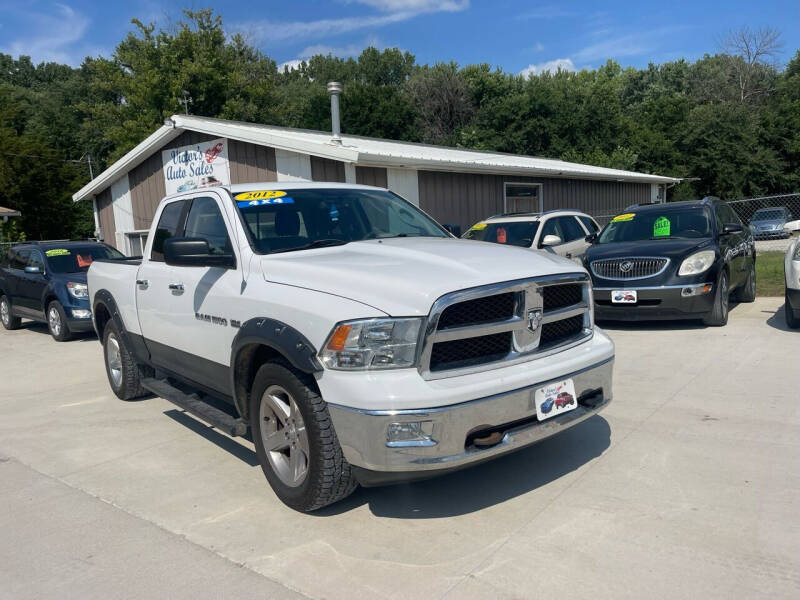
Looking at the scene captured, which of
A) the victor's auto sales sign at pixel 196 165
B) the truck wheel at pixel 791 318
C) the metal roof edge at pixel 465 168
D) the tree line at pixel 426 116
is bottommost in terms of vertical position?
the truck wheel at pixel 791 318

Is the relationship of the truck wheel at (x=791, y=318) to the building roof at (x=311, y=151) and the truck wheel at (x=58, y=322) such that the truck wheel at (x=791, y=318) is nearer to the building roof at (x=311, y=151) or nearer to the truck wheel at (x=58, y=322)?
the building roof at (x=311, y=151)

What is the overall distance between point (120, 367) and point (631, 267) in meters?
6.21

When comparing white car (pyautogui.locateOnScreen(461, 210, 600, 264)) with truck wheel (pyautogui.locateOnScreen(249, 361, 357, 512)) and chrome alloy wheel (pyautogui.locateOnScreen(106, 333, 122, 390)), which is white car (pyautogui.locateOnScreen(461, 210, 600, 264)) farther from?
truck wheel (pyautogui.locateOnScreen(249, 361, 357, 512))

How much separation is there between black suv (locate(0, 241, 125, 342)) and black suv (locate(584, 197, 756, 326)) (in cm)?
751

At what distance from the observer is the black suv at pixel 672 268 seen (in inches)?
316

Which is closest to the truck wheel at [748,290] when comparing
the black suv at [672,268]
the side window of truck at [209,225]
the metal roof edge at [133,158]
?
the black suv at [672,268]

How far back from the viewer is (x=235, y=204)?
172 inches

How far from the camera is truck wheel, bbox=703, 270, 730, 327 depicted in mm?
8156

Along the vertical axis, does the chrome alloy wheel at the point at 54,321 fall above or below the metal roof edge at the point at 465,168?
below

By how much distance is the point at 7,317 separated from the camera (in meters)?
12.6

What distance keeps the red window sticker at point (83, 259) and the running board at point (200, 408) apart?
6.99 m

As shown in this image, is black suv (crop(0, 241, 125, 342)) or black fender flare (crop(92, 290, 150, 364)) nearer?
black fender flare (crop(92, 290, 150, 364))

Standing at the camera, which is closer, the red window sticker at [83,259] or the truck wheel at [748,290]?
the truck wheel at [748,290]

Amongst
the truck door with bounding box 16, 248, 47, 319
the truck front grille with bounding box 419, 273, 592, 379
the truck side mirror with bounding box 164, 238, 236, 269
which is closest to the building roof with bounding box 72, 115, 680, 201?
the truck door with bounding box 16, 248, 47, 319
